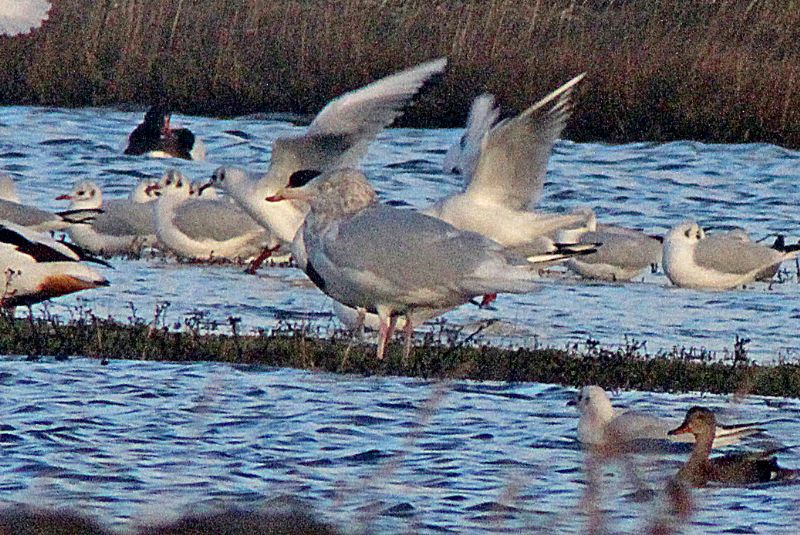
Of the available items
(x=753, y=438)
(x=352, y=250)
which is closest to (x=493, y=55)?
(x=352, y=250)

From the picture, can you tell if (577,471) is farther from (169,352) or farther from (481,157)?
(481,157)

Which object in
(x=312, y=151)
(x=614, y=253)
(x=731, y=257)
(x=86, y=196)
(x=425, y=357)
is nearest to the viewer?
(x=425, y=357)

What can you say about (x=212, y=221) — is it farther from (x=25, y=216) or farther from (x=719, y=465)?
(x=719, y=465)

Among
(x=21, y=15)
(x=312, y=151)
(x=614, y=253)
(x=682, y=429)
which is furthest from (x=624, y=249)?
(x=21, y=15)

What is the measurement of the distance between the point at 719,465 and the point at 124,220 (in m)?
8.64

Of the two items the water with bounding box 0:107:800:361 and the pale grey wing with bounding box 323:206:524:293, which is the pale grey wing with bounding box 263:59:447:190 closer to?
the water with bounding box 0:107:800:361

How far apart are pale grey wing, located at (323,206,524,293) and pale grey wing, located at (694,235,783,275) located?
400cm

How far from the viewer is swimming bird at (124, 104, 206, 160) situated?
65.0 feet

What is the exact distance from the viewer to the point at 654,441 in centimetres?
721

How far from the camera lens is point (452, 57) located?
73.9 ft

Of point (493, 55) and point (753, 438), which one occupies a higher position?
point (493, 55)

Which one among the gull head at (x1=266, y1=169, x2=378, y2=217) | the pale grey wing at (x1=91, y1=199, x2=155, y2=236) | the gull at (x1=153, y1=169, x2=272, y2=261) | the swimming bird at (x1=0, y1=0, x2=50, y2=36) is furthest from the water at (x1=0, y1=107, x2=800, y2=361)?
the swimming bird at (x1=0, y1=0, x2=50, y2=36)

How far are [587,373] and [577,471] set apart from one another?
5.92ft

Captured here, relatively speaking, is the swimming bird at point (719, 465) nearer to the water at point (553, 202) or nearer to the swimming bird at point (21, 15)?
the swimming bird at point (21, 15)
